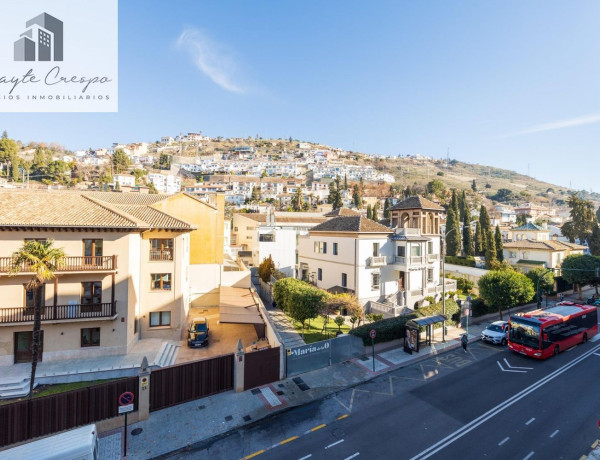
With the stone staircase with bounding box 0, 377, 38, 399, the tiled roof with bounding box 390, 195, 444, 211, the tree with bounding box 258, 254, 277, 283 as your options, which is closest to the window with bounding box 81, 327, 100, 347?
the stone staircase with bounding box 0, 377, 38, 399

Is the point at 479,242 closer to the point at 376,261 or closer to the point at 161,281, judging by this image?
the point at 376,261

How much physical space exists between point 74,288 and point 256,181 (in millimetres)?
133345

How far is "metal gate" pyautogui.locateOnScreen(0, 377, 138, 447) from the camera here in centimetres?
1197

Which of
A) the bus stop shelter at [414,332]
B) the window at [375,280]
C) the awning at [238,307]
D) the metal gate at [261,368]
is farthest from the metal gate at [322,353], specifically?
the window at [375,280]

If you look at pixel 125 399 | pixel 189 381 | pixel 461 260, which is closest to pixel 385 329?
pixel 189 381

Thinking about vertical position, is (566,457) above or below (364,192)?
below

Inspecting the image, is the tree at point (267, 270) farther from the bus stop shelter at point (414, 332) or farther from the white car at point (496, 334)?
the white car at point (496, 334)

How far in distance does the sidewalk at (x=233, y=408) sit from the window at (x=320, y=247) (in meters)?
16.5

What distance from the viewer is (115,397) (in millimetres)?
13438

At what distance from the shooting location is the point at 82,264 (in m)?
19.3

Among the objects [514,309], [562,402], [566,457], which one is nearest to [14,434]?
[566,457]

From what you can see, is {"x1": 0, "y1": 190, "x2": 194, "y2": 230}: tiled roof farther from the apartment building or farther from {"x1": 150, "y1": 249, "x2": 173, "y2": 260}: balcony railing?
{"x1": 150, "y1": 249, "x2": 173, "y2": 260}: balcony railing

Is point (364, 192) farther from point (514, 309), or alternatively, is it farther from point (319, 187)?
point (514, 309)

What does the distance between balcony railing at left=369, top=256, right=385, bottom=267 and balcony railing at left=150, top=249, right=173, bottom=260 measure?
783 inches
